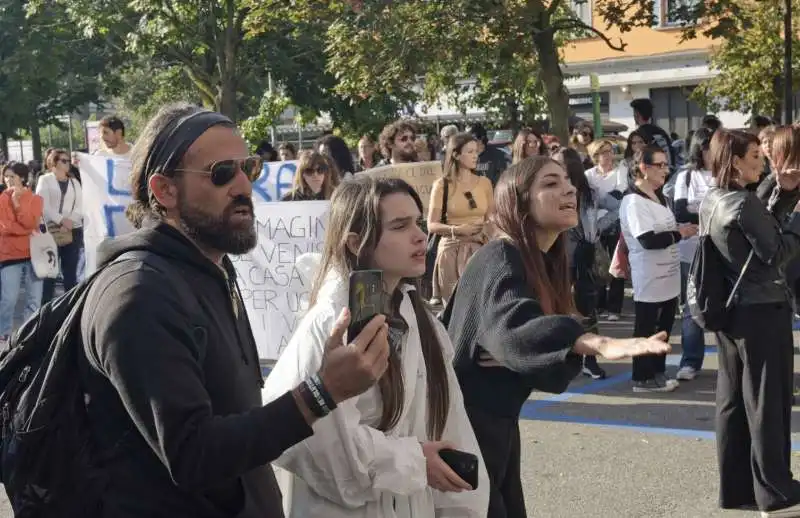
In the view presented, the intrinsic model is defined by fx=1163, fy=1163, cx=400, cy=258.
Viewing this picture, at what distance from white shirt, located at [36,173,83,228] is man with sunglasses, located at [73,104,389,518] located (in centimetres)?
1070

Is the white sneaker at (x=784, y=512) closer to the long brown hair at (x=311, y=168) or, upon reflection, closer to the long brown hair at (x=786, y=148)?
the long brown hair at (x=786, y=148)

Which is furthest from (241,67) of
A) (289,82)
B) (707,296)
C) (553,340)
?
(553,340)

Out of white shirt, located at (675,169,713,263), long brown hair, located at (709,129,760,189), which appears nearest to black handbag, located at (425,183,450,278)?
white shirt, located at (675,169,713,263)

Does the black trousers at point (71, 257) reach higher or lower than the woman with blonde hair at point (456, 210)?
lower

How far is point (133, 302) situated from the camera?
224cm

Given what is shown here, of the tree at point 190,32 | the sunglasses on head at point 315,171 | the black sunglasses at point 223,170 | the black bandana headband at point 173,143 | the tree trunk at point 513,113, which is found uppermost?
the tree at point 190,32

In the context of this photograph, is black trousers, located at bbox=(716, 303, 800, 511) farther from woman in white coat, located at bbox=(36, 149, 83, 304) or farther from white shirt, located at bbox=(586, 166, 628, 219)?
woman in white coat, located at bbox=(36, 149, 83, 304)

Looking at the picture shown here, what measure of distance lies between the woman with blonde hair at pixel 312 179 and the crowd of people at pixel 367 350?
10.4 feet

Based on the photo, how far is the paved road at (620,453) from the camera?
5.77 meters

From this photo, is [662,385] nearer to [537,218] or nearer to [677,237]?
[677,237]

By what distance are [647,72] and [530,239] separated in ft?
117

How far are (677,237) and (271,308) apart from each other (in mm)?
3010

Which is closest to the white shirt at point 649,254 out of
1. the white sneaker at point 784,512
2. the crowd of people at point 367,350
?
the crowd of people at point 367,350

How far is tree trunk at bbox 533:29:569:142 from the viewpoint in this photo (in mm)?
16141
